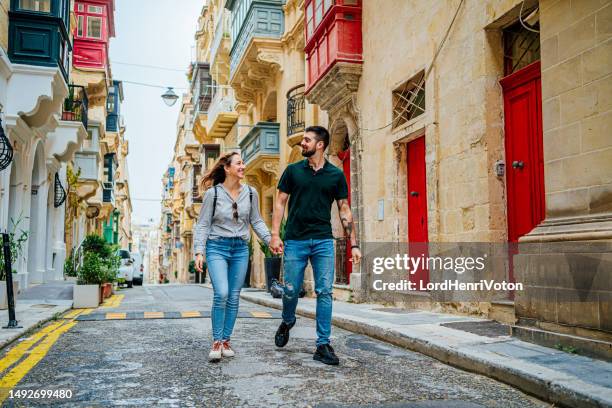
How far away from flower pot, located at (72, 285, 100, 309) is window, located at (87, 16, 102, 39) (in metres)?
22.1

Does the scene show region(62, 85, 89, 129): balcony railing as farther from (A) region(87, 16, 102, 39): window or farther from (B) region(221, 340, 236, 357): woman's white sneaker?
(B) region(221, 340, 236, 357): woman's white sneaker

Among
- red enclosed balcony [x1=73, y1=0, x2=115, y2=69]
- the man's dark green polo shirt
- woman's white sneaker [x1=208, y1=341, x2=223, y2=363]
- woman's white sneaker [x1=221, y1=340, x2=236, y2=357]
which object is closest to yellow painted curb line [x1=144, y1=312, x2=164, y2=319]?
woman's white sneaker [x1=221, y1=340, x2=236, y2=357]

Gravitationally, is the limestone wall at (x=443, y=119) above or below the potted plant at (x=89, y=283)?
above

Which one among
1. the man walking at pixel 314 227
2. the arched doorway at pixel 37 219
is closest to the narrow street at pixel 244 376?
the man walking at pixel 314 227

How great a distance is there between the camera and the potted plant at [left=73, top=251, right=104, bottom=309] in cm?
1204

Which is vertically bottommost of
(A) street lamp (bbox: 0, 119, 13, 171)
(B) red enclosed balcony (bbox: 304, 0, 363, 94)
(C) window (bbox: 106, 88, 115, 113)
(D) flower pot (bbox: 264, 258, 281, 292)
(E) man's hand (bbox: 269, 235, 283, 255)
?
(D) flower pot (bbox: 264, 258, 281, 292)

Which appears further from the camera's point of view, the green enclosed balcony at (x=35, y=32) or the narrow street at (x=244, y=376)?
the green enclosed balcony at (x=35, y=32)

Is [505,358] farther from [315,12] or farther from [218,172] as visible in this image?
[315,12]

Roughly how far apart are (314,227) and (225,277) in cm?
93

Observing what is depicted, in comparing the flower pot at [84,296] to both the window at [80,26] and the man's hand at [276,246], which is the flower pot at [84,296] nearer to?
the man's hand at [276,246]

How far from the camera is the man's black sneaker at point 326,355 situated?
543 cm

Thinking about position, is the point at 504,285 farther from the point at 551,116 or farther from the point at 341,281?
the point at 341,281

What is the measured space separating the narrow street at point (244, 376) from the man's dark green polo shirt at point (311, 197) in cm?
117

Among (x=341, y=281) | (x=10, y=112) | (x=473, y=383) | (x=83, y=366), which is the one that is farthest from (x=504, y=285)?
(x=10, y=112)
